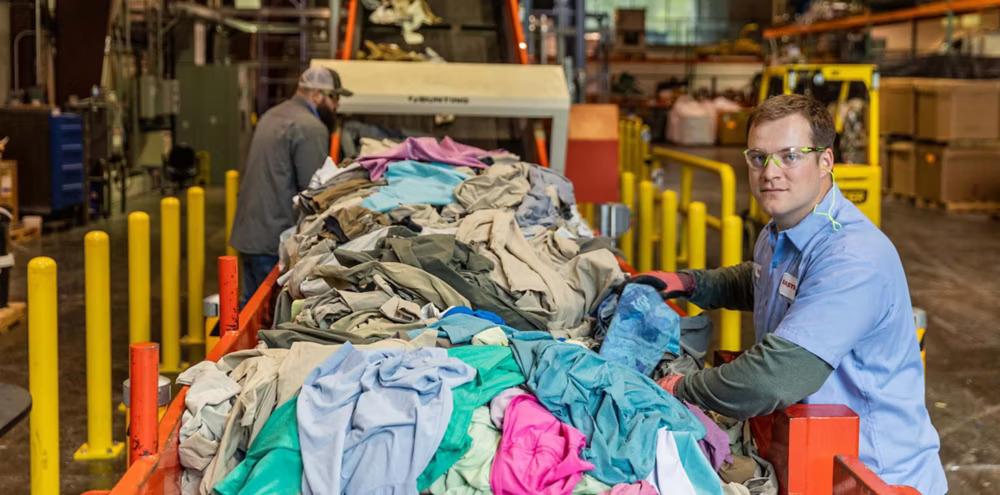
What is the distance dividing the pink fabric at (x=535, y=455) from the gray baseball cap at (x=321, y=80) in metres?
4.58

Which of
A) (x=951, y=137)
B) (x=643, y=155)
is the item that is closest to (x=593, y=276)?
(x=643, y=155)

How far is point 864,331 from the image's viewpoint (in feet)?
9.34

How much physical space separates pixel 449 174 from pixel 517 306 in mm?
1804

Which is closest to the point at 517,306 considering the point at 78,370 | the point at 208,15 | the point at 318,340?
the point at 318,340

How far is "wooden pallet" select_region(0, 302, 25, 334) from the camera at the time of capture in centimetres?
830

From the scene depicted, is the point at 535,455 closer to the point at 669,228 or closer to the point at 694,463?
the point at 694,463

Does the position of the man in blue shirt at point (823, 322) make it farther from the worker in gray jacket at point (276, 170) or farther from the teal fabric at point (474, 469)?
the worker in gray jacket at point (276, 170)

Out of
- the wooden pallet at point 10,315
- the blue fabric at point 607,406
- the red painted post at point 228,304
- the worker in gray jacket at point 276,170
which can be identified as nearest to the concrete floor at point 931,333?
the wooden pallet at point 10,315

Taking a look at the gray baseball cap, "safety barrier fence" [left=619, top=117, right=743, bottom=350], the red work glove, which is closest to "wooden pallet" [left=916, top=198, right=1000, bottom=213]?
"safety barrier fence" [left=619, top=117, right=743, bottom=350]

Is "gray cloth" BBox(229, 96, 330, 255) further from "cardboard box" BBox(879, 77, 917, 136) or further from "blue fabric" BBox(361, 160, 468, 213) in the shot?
"cardboard box" BBox(879, 77, 917, 136)

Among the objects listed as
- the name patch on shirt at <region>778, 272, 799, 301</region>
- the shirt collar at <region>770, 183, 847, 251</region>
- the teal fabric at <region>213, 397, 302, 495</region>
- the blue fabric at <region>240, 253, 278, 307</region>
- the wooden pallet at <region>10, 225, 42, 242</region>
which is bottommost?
the wooden pallet at <region>10, 225, 42, 242</region>

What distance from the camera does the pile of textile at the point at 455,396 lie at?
2639mm

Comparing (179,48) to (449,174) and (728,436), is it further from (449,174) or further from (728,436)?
(728,436)

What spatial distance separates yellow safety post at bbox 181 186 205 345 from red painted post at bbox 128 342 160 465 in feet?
16.4
